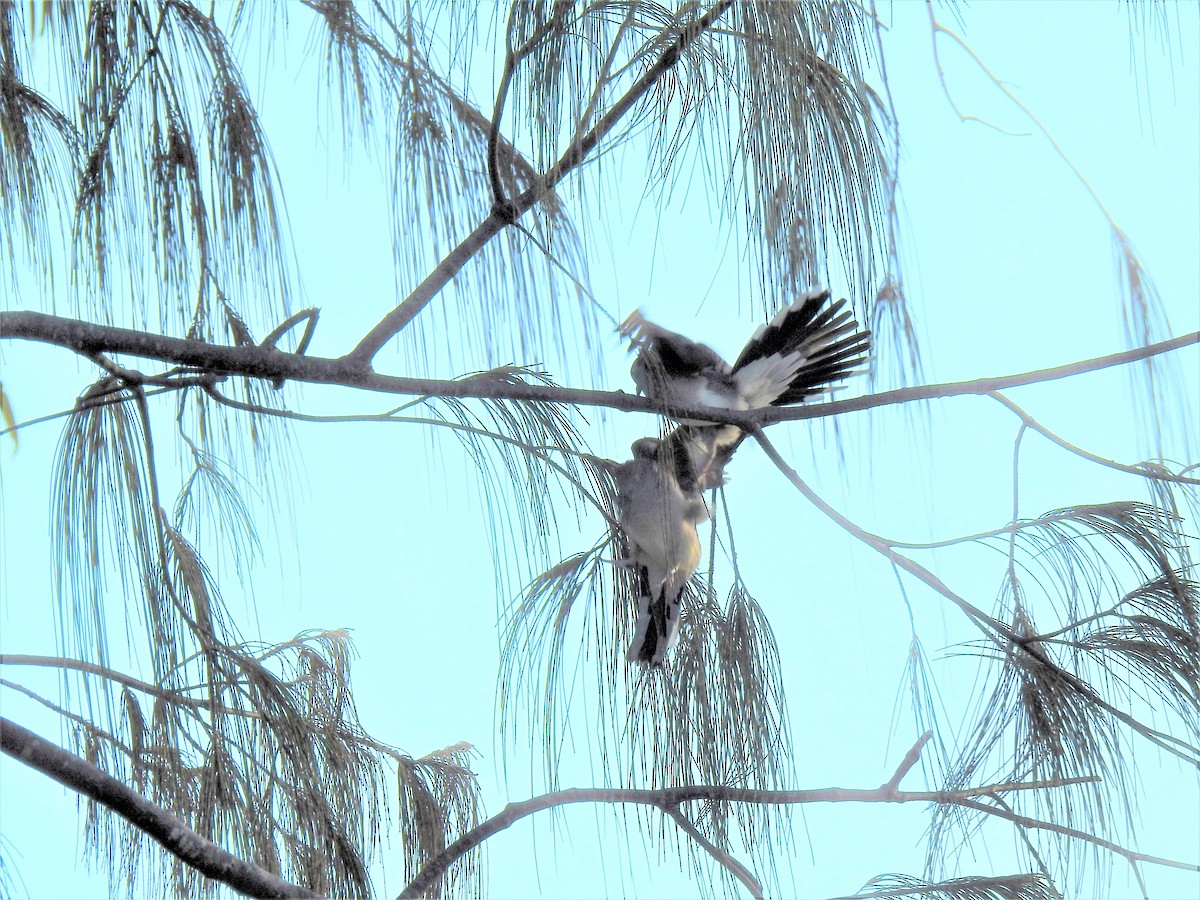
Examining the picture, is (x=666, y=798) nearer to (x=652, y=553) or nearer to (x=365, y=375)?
(x=652, y=553)

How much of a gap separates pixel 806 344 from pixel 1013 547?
413 mm

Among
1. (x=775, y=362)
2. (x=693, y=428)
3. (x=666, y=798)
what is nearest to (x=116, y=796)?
(x=666, y=798)

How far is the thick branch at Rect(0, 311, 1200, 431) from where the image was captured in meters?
0.77

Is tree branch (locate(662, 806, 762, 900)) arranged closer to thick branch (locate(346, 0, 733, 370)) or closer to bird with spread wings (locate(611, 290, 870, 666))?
bird with spread wings (locate(611, 290, 870, 666))

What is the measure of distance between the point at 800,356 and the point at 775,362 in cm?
3

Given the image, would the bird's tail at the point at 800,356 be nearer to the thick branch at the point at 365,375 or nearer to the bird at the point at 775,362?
the bird at the point at 775,362

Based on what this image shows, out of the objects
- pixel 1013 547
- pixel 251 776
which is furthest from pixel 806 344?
pixel 251 776

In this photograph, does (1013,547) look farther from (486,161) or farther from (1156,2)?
(486,161)

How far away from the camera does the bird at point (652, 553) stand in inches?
42.3

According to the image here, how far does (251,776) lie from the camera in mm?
914

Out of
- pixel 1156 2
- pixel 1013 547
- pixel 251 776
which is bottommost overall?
pixel 251 776

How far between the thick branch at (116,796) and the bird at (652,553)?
409 mm

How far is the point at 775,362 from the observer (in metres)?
1.24

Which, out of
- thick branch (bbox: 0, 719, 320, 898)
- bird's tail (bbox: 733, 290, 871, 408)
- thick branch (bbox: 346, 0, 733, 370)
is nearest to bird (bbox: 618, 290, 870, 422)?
bird's tail (bbox: 733, 290, 871, 408)
